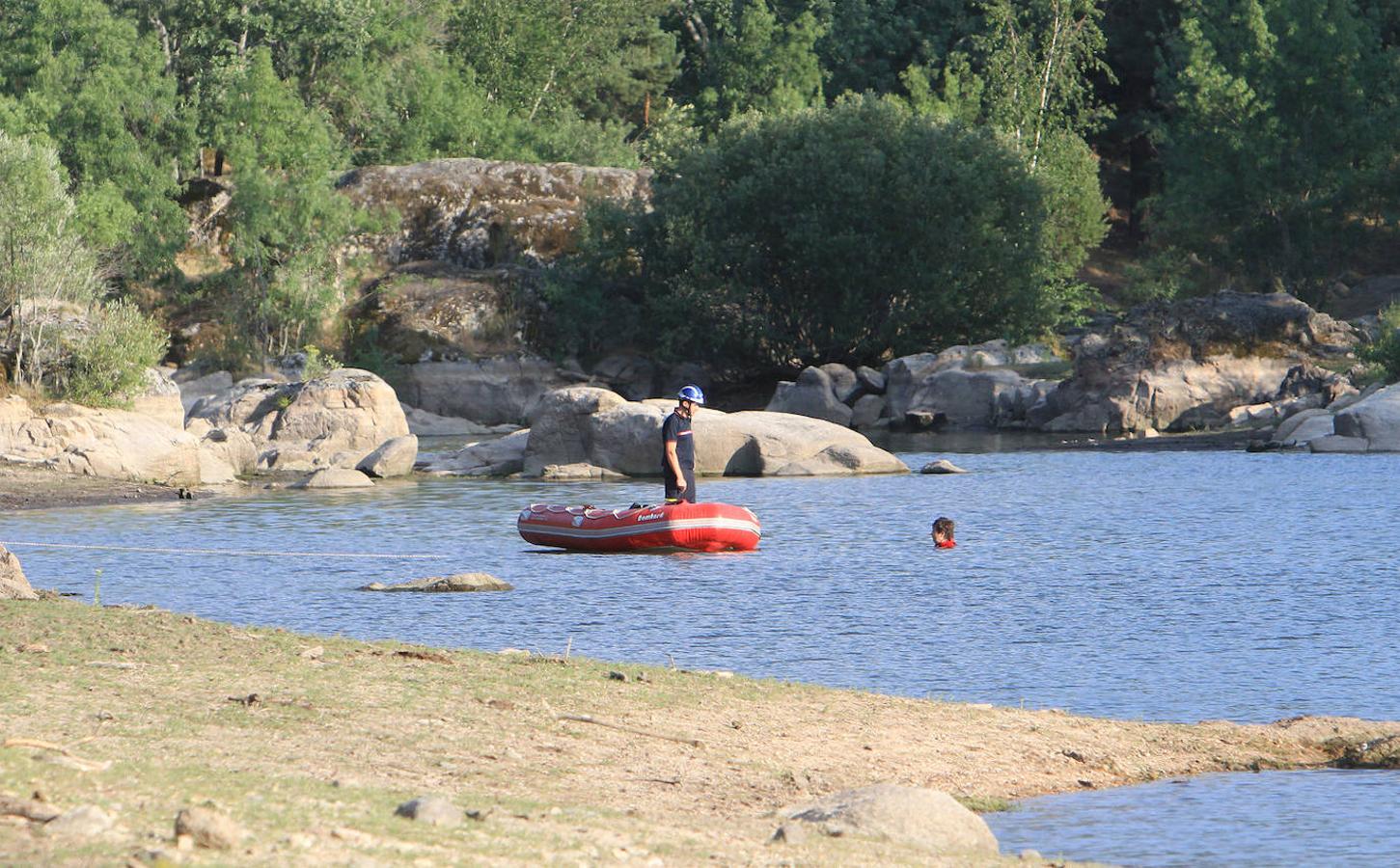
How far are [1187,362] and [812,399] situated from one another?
11040mm

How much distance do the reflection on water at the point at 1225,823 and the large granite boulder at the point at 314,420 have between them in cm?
3142

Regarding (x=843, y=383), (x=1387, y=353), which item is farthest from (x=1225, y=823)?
(x=843, y=383)

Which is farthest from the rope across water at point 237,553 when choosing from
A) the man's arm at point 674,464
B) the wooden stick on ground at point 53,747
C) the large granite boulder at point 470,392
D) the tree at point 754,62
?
the tree at point 754,62

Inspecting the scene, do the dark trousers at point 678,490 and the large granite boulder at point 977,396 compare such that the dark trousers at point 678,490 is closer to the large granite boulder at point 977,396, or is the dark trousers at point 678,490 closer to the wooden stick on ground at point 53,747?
the wooden stick on ground at point 53,747

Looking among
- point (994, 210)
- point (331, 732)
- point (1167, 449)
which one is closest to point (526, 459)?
point (1167, 449)

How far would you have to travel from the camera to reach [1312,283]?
62.8 meters

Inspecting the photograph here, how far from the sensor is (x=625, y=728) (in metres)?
10.5

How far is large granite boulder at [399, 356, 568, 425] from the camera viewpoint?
55.5 metres

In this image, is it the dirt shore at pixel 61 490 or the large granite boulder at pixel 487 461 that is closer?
the dirt shore at pixel 61 490

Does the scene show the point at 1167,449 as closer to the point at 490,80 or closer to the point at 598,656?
the point at 598,656

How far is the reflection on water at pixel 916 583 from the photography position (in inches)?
570

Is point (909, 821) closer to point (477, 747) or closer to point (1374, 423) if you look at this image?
point (477, 747)

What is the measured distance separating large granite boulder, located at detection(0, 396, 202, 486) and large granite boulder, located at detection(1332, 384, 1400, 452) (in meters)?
25.1

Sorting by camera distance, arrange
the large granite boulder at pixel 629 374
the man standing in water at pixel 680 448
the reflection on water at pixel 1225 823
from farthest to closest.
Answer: the large granite boulder at pixel 629 374 → the man standing in water at pixel 680 448 → the reflection on water at pixel 1225 823
